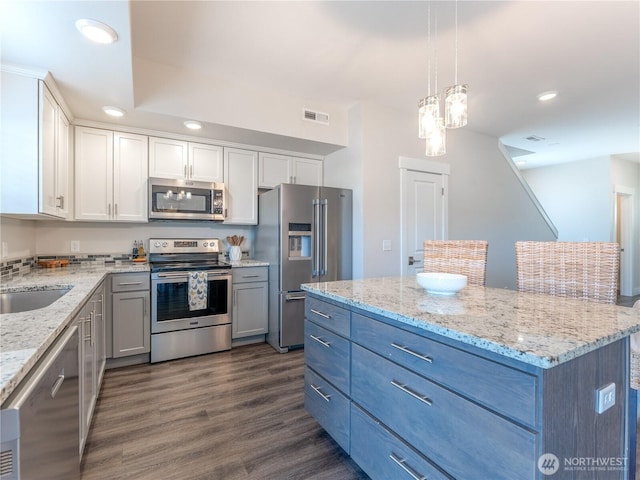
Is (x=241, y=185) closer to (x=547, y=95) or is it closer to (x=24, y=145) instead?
(x=24, y=145)

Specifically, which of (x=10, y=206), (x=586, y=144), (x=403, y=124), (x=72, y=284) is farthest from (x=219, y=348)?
(x=586, y=144)

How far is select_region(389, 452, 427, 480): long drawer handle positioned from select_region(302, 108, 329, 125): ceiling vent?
3235 mm

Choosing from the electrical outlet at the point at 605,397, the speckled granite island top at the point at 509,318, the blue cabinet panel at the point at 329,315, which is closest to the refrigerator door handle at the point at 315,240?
the blue cabinet panel at the point at 329,315

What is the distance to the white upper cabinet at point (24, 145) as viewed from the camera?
2.00 metres

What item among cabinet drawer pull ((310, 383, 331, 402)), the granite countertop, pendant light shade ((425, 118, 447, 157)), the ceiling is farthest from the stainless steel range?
pendant light shade ((425, 118, 447, 157))

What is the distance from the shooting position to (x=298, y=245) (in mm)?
3459

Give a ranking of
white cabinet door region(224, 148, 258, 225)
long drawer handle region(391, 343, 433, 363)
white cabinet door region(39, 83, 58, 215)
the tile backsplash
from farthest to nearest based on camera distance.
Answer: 1. white cabinet door region(224, 148, 258, 225)
2. the tile backsplash
3. white cabinet door region(39, 83, 58, 215)
4. long drawer handle region(391, 343, 433, 363)

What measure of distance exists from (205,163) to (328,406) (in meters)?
2.88

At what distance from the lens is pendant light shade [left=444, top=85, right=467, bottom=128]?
179cm

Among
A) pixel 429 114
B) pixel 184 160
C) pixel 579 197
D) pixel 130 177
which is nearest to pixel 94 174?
pixel 130 177

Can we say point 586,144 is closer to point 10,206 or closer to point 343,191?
point 343,191

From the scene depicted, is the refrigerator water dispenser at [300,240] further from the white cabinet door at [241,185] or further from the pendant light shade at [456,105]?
the pendant light shade at [456,105]

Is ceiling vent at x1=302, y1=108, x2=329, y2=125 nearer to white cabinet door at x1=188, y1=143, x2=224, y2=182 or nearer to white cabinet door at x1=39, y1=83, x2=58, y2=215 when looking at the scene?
white cabinet door at x1=188, y1=143, x2=224, y2=182

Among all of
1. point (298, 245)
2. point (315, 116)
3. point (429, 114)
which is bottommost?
point (298, 245)
